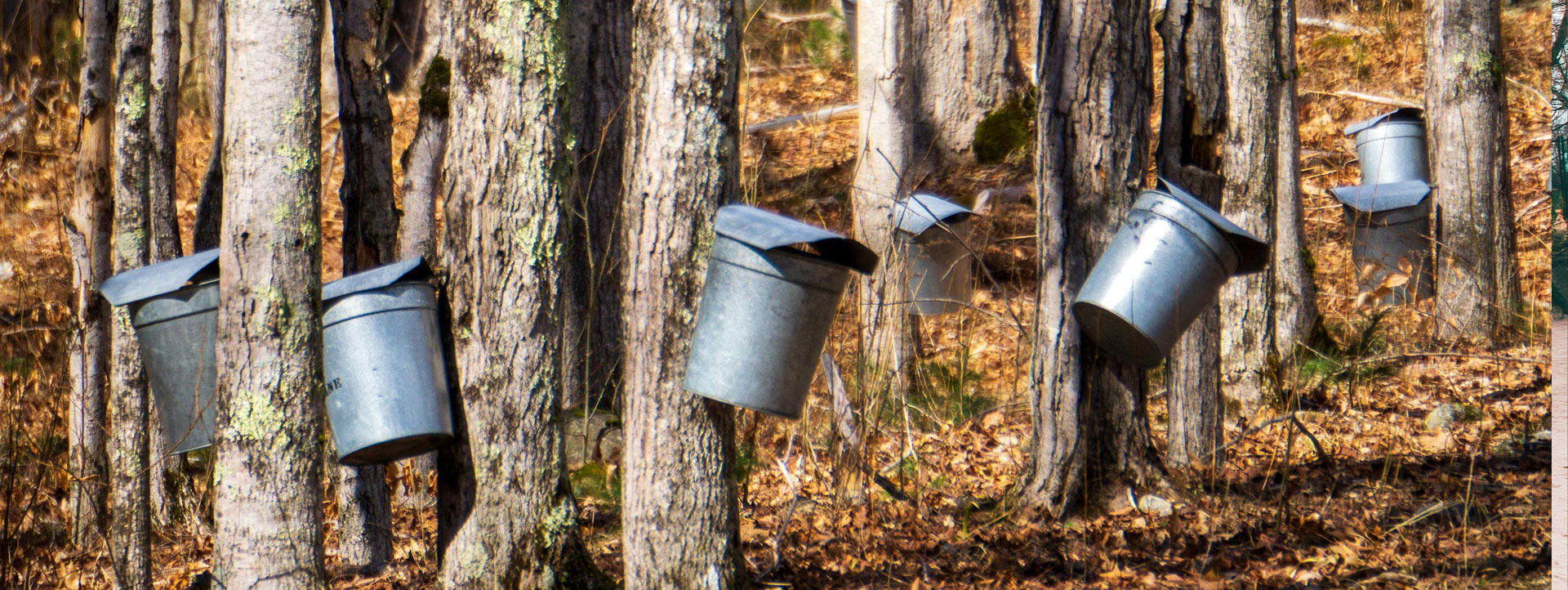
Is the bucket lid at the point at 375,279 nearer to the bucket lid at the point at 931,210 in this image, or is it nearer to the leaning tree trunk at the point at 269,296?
the leaning tree trunk at the point at 269,296

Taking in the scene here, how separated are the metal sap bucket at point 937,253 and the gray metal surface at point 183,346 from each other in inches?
123

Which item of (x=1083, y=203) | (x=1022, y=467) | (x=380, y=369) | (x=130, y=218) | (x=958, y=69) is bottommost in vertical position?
(x=1022, y=467)

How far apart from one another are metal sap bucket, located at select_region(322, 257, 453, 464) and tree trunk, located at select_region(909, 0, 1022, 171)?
225 inches

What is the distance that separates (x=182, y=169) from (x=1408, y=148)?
10494 mm

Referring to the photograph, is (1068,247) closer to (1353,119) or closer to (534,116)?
(534,116)

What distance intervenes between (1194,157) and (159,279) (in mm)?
3755

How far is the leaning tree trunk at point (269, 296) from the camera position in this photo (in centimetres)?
318

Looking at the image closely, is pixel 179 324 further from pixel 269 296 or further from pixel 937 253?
pixel 937 253

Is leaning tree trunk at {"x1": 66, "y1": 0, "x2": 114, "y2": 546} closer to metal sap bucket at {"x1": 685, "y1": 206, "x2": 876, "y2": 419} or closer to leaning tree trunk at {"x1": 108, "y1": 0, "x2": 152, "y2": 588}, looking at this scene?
leaning tree trunk at {"x1": 108, "y1": 0, "x2": 152, "y2": 588}

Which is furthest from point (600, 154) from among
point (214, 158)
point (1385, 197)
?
point (1385, 197)

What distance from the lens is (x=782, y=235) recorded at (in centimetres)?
292

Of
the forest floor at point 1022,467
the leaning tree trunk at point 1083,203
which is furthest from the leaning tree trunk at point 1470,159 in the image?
the leaning tree trunk at point 1083,203

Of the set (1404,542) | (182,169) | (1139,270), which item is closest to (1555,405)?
(1139,270)

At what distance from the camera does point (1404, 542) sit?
3980 millimetres
